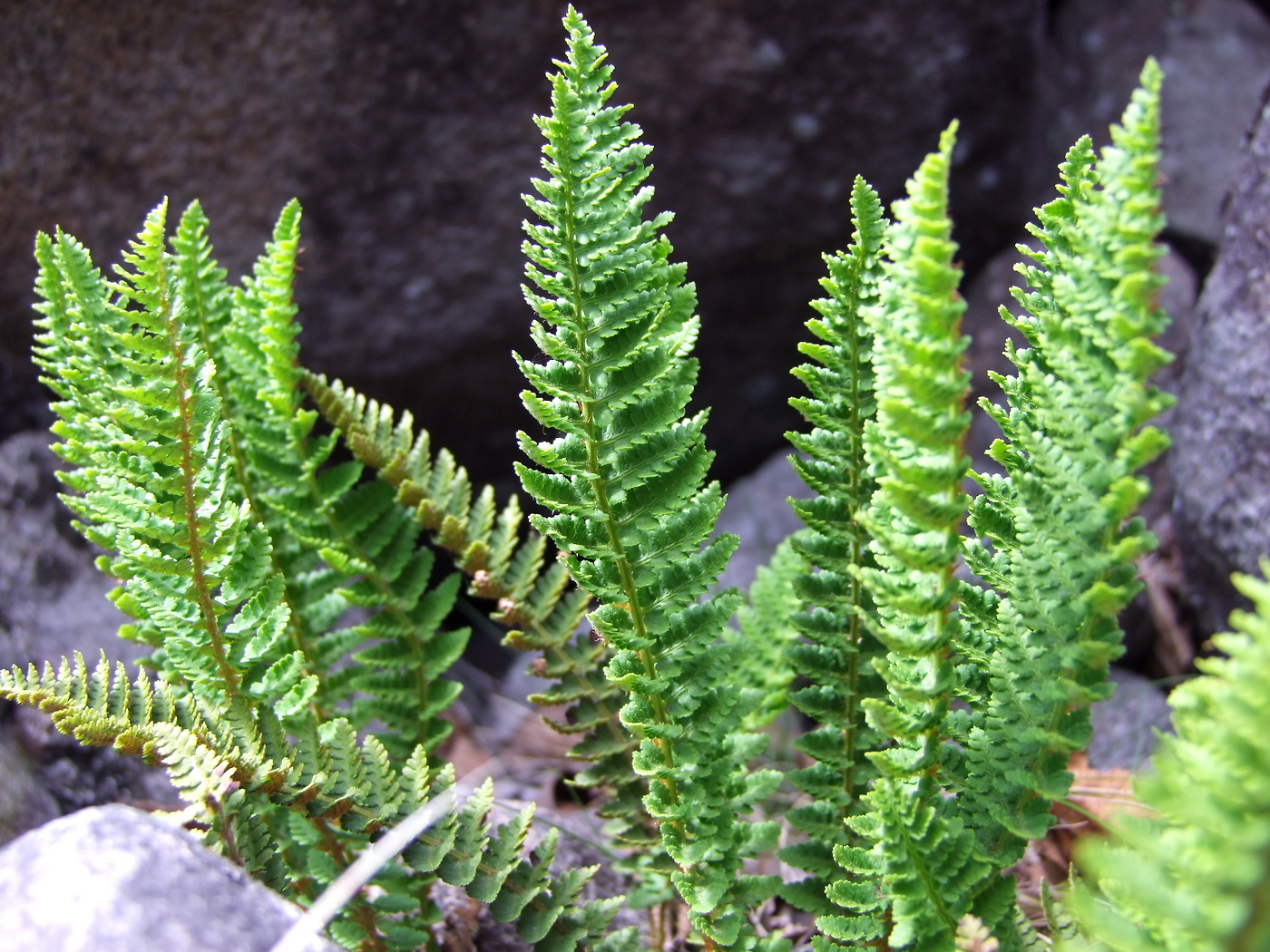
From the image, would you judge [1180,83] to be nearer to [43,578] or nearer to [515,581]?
[515,581]

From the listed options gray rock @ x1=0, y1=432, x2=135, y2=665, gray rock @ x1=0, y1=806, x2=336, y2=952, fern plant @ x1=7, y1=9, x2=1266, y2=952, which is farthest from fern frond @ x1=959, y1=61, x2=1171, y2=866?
gray rock @ x1=0, y1=432, x2=135, y2=665

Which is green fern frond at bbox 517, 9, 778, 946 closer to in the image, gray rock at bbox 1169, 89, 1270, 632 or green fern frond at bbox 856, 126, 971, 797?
green fern frond at bbox 856, 126, 971, 797

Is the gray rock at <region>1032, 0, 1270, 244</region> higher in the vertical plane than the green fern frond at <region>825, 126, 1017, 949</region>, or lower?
higher

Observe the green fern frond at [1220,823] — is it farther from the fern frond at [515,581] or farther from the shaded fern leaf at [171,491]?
the shaded fern leaf at [171,491]

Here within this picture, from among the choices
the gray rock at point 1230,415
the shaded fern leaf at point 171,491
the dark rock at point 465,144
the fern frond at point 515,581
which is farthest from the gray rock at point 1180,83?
the shaded fern leaf at point 171,491

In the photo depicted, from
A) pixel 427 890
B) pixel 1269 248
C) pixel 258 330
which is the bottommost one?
pixel 427 890

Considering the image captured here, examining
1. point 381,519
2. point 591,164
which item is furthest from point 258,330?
point 591,164

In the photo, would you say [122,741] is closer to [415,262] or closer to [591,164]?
[591,164]
